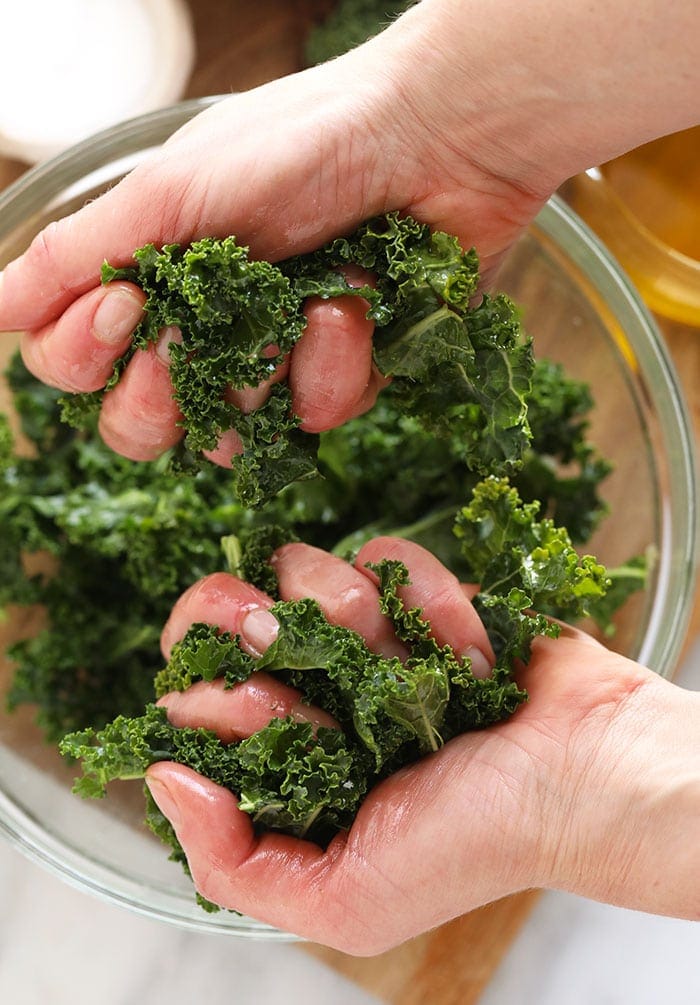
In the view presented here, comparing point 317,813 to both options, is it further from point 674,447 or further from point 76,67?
point 76,67

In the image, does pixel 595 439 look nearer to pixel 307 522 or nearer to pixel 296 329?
pixel 307 522

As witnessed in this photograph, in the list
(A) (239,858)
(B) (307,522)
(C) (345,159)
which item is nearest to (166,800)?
(A) (239,858)

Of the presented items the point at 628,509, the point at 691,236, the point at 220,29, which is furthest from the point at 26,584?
the point at 691,236

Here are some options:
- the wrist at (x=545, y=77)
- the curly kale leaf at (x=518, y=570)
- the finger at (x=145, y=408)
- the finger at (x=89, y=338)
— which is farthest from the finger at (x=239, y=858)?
the wrist at (x=545, y=77)

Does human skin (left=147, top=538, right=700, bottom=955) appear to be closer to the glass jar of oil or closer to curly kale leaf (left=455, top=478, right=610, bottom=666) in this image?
curly kale leaf (left=455, top=478, right=610, bottom=666)

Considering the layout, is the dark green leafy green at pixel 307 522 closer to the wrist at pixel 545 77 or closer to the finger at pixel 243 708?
the finger at pixel 243 708

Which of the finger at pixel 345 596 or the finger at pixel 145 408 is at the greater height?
the finger at pixel 145 408
